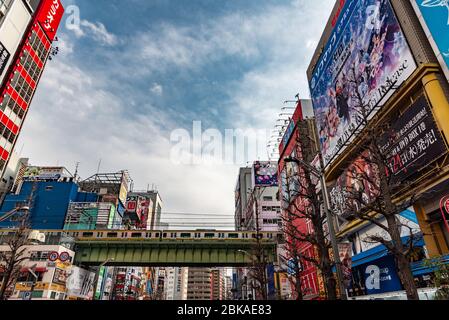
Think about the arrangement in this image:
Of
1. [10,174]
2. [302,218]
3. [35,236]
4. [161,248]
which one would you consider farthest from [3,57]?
[302,218]

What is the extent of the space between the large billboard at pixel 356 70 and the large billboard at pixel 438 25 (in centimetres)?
148

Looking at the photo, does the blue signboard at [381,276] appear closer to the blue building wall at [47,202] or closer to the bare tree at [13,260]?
the bare tree at [13,260]

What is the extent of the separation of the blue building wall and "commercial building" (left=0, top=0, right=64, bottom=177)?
Answer: 3471 centimetres

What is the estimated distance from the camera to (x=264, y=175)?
294ft

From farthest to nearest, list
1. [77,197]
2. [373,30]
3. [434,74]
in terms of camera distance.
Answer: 1. [77,197]
2. [373,30]
3. [434,74]

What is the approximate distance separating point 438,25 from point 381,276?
16.0 meters

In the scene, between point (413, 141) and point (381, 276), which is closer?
point (413, 141)

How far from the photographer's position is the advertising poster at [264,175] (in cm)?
8794

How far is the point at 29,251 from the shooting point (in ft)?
136

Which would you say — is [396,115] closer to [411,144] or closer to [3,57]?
[411,144]

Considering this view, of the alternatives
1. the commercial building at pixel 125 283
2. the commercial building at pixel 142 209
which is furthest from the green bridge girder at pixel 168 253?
the commercial building at pixel 142 209
